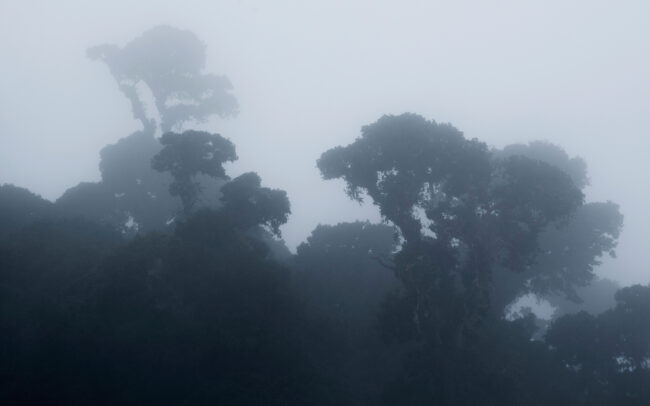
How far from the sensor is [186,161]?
129ft

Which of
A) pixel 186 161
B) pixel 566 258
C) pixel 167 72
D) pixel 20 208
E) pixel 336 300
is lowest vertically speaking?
pixel 336 300

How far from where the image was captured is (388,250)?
164 ft

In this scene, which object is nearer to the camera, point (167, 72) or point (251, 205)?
point (251, 205)

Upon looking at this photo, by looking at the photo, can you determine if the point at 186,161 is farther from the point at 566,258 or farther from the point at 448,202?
the point at 566,258

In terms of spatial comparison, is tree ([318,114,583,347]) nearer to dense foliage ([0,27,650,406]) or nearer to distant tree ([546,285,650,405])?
dense foliage ([0,27,650,406])

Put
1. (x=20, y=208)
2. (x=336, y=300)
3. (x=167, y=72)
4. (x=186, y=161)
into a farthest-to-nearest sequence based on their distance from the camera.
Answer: (x=167, y=72) → (x=20, y=208) → (x=336, y=300) → (x=186, y=161)

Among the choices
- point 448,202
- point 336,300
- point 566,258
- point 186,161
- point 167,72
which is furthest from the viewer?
point 167,72

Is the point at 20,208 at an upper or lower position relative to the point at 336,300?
upper

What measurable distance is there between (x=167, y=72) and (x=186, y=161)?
1068 inches

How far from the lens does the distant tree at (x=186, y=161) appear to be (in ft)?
128

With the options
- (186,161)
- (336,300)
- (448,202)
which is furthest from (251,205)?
(448,202)

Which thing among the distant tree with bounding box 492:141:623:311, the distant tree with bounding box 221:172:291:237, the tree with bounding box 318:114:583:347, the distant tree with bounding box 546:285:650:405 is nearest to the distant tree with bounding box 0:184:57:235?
the distant tree with bounding box 221:172:291:237

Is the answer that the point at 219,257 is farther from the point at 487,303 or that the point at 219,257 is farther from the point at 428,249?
the point at 487,303

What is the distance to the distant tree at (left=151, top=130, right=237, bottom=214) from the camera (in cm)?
3916
